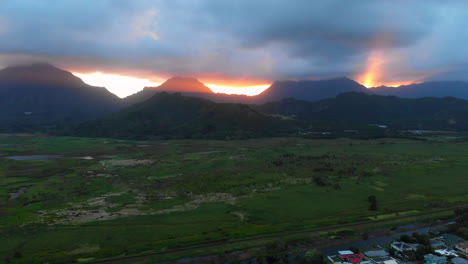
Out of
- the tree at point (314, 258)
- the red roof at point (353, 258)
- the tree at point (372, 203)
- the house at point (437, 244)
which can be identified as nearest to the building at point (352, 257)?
the red roof at point (353, 258)

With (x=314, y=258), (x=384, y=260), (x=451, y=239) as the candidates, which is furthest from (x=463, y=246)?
(x=314, y=258)

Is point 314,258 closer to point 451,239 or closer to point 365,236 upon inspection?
point 365,236

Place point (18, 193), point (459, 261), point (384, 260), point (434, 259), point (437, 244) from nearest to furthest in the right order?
1. point (459, 261)
2. point (434, 259)
3. point (384, 260)
4. point (437, 244)
5. point (18, 193)

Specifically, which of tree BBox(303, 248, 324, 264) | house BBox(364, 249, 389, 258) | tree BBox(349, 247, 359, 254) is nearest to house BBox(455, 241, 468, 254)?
house BBox(364, 249, 389, 258)

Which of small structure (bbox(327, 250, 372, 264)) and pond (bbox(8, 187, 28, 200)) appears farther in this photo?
pond (bbox(8, 187, 28, 200))

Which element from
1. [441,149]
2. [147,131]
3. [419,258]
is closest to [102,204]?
[419,258]

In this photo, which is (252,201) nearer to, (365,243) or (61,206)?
(365,243)

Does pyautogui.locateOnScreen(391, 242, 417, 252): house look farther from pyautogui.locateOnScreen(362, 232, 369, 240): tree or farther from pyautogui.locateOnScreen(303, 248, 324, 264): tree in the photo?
pyautogui.locateOnScreen(303, 248, 324, 264): tree

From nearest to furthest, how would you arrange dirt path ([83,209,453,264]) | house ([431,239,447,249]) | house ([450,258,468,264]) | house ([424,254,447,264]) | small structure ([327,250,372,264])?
house ([450,258,468,264]), house ([424,254,447,264]), small structure ([327,250,372,264]), dirt path ([83,209,453,264]), house ([431,239,447,249])

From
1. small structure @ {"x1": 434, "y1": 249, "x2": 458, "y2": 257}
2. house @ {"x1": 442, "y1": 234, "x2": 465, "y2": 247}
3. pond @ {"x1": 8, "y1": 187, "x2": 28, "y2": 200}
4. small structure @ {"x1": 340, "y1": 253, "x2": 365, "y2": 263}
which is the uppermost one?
house @ {"x1": 442, "y1": 234, "x2": 465, "y2": 247}
